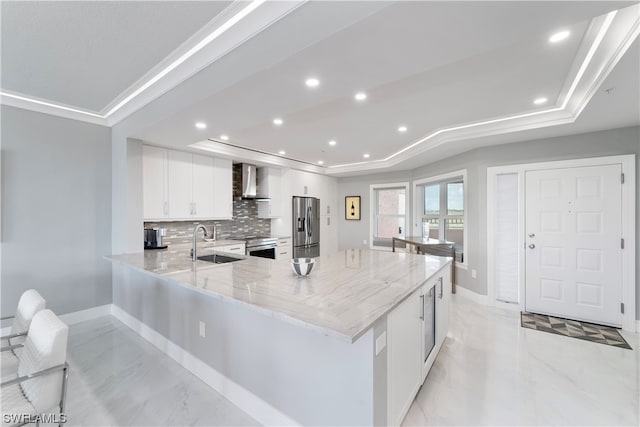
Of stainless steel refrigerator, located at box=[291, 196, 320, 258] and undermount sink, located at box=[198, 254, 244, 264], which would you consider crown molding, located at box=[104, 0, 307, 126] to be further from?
stainless steel refrigerator, located at box=[291, 196, 320, 258]

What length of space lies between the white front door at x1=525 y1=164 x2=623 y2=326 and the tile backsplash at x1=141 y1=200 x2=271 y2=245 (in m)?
4.53

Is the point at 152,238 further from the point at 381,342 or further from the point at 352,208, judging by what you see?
the point at 352,208

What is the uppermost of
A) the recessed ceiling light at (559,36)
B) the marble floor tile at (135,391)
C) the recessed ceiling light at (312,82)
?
the recessed ceiling light at (559,36)

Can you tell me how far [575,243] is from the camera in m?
3.40

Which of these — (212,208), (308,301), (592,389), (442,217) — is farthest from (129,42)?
(442,217)

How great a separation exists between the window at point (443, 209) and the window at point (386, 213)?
23.1 inches

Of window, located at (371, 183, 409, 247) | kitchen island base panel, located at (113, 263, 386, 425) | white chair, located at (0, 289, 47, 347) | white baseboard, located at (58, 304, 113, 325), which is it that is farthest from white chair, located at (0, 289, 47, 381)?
window, located at (371, 183, 409, 247)

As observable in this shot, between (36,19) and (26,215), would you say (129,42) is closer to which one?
(36,19)

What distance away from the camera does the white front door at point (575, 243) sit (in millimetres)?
3189

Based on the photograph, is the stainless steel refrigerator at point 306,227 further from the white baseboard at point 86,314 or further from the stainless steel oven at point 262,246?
the white baseboard at point 86,314

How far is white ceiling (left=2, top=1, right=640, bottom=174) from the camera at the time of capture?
1.31 metres

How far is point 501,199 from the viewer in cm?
391

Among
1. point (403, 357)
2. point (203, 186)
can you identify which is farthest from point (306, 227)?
point (403, 357)

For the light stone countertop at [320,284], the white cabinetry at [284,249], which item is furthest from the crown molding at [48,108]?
the white cabinetry at [284,249]
